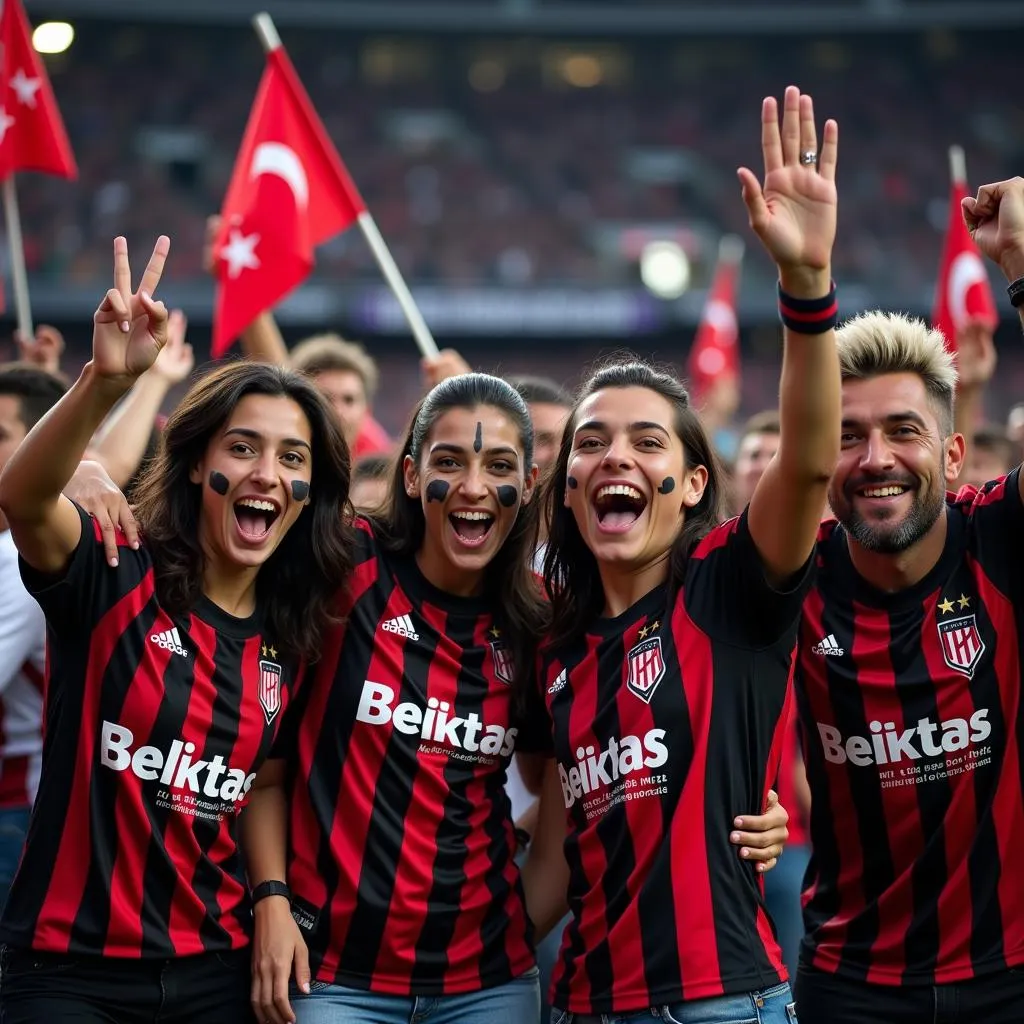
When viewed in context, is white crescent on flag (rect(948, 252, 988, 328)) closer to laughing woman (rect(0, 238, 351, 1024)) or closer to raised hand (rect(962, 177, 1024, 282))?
raised hand (rect(962, 177, 1024, 282))

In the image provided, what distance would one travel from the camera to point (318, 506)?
3.63m

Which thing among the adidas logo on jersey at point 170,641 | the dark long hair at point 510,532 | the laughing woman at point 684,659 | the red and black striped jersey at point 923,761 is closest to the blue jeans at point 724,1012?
the laughing woman at point 684,659

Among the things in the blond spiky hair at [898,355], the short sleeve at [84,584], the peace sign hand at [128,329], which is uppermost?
the blond spiky hair at [898,355]

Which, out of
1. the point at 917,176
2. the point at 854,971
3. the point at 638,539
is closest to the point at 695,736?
the point at 638,539

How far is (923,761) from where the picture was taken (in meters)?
3.22

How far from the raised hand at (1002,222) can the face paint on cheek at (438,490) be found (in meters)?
1.38

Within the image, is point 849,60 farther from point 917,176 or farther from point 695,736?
point 695,736

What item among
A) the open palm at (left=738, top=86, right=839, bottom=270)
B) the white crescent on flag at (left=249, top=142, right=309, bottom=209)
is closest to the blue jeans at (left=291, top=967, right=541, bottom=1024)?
the open palm at (left=738, top=86, right=839, bottom=270)

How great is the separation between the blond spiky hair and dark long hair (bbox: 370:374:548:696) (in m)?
0.83

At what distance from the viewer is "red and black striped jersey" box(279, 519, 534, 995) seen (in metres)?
3.24

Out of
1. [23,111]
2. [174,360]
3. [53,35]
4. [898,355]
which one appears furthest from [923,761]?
[53,35]

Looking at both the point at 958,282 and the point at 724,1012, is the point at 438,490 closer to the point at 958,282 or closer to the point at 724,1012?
the point at 724,1012

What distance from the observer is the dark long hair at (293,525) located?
11.3 feet

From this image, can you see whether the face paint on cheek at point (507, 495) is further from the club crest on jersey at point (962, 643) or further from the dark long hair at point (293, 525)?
the club crest on jersey at point (962, 643)
